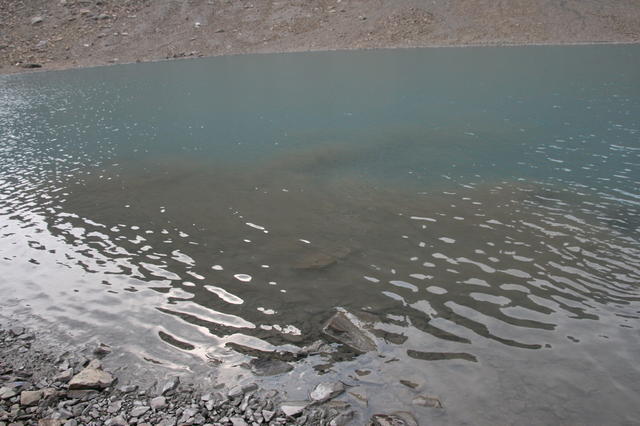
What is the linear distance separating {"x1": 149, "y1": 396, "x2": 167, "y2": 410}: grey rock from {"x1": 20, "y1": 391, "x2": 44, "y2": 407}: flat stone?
2238mm

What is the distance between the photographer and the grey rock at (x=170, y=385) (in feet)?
33.0

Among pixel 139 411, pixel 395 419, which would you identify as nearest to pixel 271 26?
pixel 139 411

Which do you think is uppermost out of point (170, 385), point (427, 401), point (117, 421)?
point (117, 421)

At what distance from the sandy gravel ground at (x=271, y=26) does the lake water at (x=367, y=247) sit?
51541mm

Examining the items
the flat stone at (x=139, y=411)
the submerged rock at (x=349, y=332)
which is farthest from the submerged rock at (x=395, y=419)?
the flat stone at (x=139, y=411)

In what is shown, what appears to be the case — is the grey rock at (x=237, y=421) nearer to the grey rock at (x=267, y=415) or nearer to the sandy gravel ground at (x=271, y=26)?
the grey rock at (x=267, y=415)

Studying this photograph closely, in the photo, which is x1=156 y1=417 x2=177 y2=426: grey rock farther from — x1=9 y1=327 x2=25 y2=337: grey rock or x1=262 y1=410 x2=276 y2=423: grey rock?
x1=9 y1=327 x2=25 y2=337: grey rock

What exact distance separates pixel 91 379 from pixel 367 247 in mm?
9153

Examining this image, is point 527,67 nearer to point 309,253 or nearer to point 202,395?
point 309,253

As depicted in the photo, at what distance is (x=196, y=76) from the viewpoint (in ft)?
224

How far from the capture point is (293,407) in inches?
372

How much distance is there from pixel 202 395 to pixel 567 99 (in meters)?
40.6

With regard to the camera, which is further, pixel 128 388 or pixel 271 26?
pixel 271 26

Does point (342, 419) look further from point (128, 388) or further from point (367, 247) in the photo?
point (367, 247)
